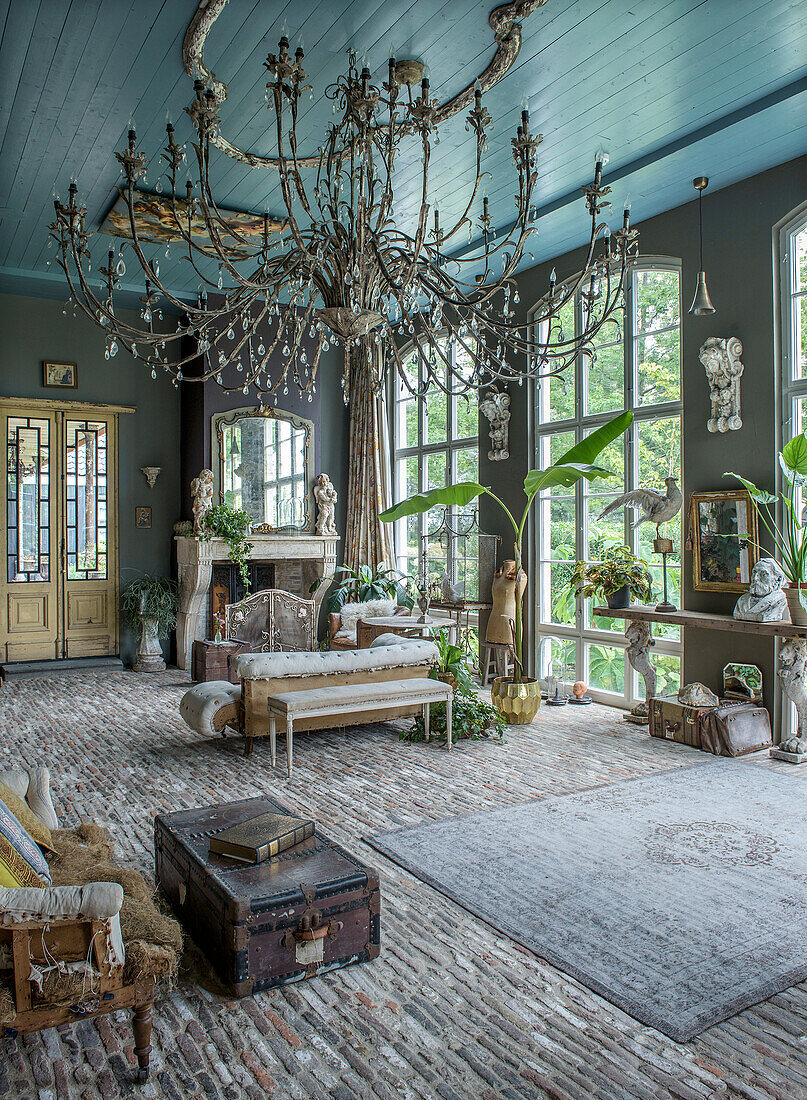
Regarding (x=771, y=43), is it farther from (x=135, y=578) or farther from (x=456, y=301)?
(x=135, y=578)

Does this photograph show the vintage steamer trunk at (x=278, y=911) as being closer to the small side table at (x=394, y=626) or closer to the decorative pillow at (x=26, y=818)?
the decorative pillow at (x=26, y=818)

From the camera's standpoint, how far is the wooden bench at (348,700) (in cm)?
508

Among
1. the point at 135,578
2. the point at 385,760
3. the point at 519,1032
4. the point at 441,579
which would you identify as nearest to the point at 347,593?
the point at 441,579

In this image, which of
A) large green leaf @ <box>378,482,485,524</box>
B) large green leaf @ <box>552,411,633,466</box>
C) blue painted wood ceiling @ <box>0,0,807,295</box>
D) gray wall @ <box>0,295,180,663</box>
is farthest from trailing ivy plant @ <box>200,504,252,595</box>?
large green leaf @ <box>552,411,633,466</box>

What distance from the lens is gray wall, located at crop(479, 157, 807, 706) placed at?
571 centimetres

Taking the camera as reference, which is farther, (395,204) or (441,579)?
(441,579)

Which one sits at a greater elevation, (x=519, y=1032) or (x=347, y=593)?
(x=347, y=593)

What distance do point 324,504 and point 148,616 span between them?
2491 mm

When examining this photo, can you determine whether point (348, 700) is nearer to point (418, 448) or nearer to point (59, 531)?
point (418, 448)

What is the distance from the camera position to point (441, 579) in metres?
8.75

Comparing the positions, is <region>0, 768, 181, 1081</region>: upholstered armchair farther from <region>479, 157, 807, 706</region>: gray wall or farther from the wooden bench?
<region>479, 157, 807, 706</region>: gray wall

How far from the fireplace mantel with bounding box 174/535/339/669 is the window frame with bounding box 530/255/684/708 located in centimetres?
294

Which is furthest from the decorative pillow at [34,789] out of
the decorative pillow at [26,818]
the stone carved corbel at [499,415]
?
the stone carved corbel at [499,415]

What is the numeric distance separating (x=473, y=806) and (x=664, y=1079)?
224 cm
